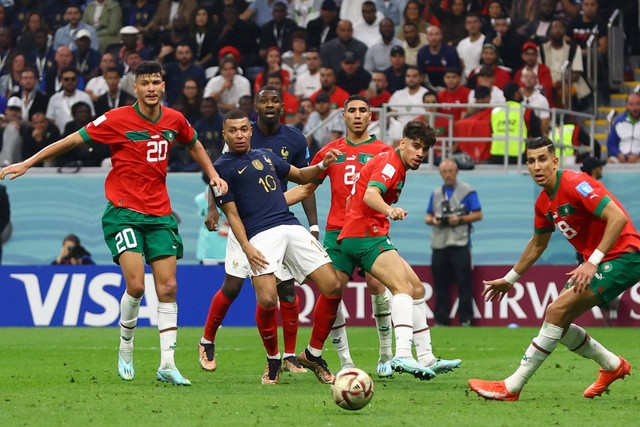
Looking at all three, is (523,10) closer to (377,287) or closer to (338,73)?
(338,73)

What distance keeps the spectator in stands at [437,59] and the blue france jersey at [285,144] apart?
9940mm

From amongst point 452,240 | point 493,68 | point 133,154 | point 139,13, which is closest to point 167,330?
point 133,154

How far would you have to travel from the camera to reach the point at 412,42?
22.7m

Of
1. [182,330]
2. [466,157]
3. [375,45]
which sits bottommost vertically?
[182,330]

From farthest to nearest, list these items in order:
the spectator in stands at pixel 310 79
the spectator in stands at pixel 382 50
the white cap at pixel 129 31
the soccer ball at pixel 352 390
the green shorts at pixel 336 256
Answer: the white cap at pixel 129 31 < the spectator in stands at pixel 382 50 < the spectator in stands at pixel 310 79 < the green shorts at pixel 336 256 < the soccer ball at pixel 352 390

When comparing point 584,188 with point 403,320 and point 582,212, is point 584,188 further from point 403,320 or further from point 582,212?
point 403,320

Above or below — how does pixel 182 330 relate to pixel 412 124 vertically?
below

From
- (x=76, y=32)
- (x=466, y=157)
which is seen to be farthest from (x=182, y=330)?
(x=76, y=32)

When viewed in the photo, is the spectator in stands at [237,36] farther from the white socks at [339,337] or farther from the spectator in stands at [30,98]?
the white socks at [339,337]

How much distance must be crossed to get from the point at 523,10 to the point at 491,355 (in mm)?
11003

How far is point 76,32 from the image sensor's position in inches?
973

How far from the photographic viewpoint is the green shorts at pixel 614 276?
9.26m

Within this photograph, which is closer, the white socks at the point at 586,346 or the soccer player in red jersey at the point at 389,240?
the white socks at the point at 586,346

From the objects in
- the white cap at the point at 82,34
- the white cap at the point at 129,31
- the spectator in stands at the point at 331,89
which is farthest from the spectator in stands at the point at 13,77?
the spectator in stands at the point at 331,89
